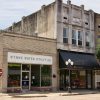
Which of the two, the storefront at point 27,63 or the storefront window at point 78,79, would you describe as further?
the storefront window at point 78,79

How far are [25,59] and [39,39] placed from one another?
3.20 m

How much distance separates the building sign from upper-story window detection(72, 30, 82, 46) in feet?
17.0

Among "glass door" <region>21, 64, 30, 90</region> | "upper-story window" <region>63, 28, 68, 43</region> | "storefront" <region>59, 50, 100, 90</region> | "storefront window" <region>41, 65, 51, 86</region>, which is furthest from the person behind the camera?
"upper-story window" <region>63, 28, 68, 43</region>

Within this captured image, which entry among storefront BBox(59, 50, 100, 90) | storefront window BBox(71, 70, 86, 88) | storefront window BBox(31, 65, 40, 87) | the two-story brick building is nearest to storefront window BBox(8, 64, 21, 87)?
storefront window BBox(31, 65, 40, 87)

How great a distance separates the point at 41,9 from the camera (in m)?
39.0

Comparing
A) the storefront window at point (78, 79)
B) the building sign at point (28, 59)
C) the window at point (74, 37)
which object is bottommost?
the storefront window at point (78, 79)

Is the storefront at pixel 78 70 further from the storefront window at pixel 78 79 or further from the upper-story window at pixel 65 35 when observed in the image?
the upper-story window at pixel 65 35

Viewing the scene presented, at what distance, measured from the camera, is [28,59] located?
1303 inches

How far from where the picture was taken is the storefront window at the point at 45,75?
35.0 meters

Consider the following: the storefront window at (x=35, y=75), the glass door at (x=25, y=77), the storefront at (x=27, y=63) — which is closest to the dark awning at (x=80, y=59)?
the storefront at (x=27, y=63)

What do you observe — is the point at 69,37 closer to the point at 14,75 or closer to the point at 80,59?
the point at 80,59

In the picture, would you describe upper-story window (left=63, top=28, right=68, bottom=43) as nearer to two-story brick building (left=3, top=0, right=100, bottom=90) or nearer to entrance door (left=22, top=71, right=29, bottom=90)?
two-story brick building (left=3, top=0, right=100, bottom=90)

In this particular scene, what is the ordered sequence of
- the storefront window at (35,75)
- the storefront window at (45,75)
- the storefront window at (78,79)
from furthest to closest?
the storefront window at (78,79) → the storefront window at (45,75) → the storefront window at (35,75)

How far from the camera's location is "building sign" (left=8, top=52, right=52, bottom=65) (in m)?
31.6
